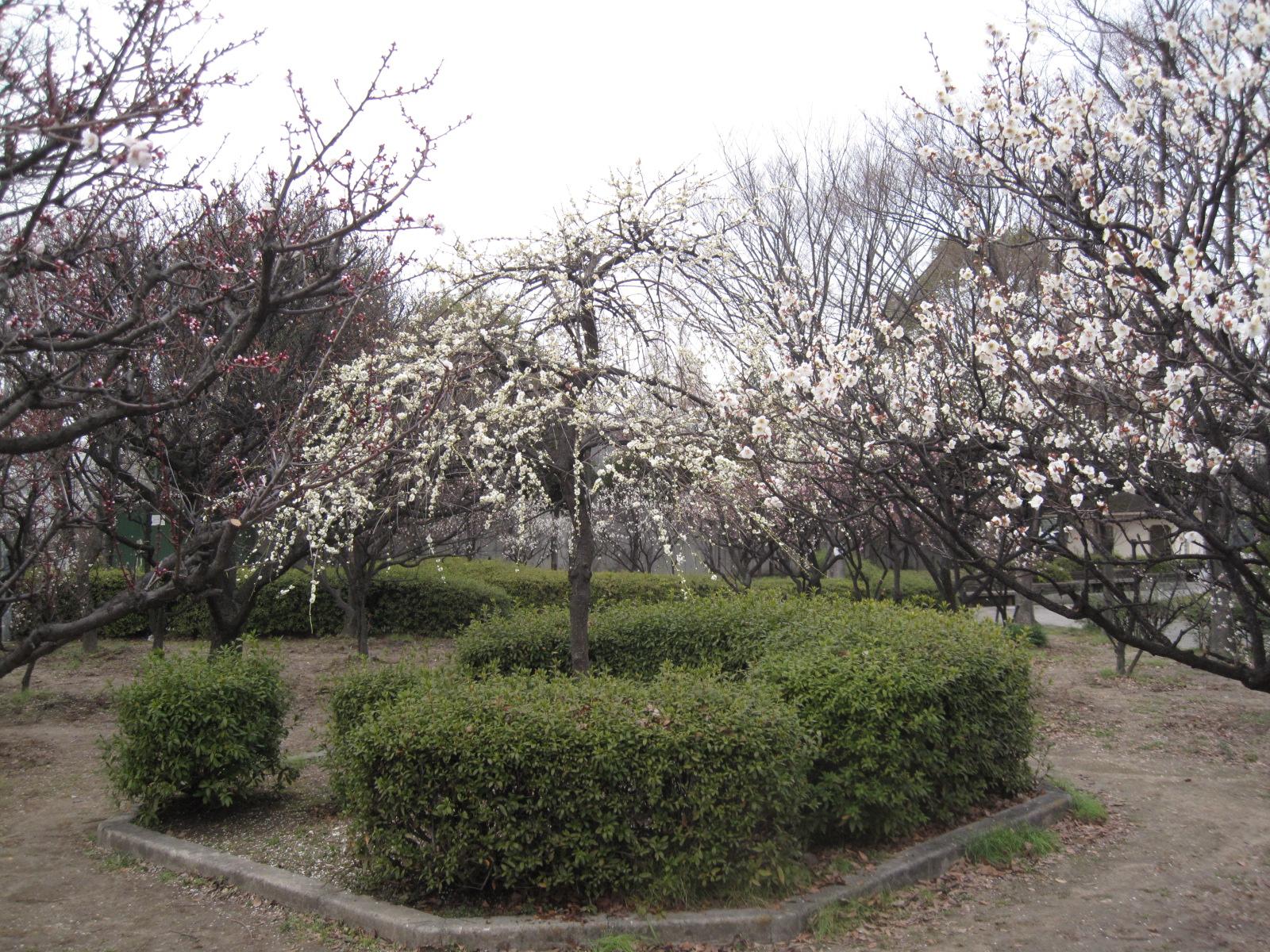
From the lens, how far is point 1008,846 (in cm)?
564

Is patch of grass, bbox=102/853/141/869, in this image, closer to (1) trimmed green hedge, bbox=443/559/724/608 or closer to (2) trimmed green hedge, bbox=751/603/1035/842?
(2) trimmed green hedge, bbox=751/603/1035/842

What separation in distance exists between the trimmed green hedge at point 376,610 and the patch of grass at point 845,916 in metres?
10.4

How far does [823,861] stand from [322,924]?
8.19 feet

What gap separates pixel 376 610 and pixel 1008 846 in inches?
451

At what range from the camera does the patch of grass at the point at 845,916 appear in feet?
14.8

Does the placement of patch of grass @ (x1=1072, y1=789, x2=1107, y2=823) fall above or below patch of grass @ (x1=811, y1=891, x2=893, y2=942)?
above

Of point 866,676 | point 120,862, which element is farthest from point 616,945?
point 120,862

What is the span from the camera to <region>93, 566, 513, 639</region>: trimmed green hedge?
49.4ft

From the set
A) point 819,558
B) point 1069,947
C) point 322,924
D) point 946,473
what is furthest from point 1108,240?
point 819,558

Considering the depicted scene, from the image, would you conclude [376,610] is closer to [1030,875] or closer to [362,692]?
[362,692]

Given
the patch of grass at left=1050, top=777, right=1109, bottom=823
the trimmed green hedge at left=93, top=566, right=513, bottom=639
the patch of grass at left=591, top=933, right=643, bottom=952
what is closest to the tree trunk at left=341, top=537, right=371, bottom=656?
the trimmed green hedge at left=93, top=566, right=513, bottom=639

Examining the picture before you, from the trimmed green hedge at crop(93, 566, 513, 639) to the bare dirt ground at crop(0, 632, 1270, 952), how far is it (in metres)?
5.29

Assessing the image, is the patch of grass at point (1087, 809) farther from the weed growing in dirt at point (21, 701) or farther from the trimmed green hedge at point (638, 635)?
the weed growing in dirt at point (21, 701)

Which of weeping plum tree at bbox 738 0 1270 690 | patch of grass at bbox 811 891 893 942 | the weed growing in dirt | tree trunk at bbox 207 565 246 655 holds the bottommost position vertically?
patch of grass at bbox 811 891 893 942
